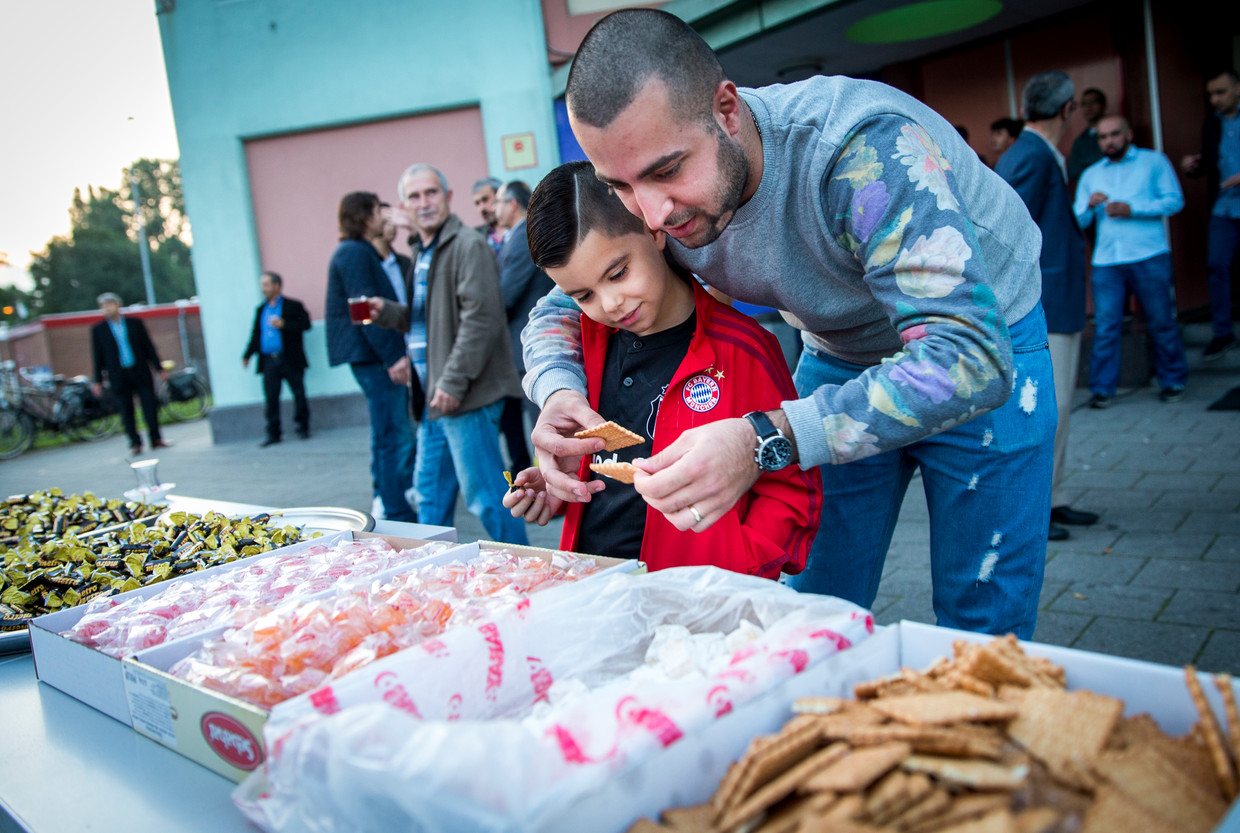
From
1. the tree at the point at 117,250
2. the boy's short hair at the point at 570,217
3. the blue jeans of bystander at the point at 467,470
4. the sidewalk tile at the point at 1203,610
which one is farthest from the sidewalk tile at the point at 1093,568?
the tree at the point at 117,250

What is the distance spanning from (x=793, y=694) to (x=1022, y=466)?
→ 101cm

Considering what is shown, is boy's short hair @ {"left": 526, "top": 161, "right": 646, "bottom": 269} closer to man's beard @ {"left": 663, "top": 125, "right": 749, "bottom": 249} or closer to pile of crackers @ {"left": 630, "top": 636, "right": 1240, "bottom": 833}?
man's beard @ {"left": 663, "top": 125, "right": 749, "bottom": 249}

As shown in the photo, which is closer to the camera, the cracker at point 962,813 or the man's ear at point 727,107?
the cracker at point 962,813

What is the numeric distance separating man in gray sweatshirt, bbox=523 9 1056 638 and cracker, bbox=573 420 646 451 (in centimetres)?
3

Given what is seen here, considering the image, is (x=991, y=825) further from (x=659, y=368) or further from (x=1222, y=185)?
(x=1222, y=185)

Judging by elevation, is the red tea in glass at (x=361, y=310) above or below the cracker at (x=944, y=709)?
above

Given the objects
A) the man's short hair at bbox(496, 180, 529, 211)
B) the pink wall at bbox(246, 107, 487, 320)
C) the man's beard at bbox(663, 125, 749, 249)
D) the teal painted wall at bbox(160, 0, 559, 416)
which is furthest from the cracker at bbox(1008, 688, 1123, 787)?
the pink wall at bbox(246, 107, 487, 320)

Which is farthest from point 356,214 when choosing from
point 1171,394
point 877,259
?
point 1171,394

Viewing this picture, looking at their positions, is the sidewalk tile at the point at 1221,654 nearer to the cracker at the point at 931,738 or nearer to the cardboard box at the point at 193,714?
the cardboard box at the point at 193,714

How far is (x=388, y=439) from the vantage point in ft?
18.6

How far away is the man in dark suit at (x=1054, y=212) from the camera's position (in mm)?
4133

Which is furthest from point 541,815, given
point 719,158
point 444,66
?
point 444,66

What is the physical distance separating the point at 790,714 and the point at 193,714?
2.57 ft

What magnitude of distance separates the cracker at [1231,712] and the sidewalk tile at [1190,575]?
3.03 metres
